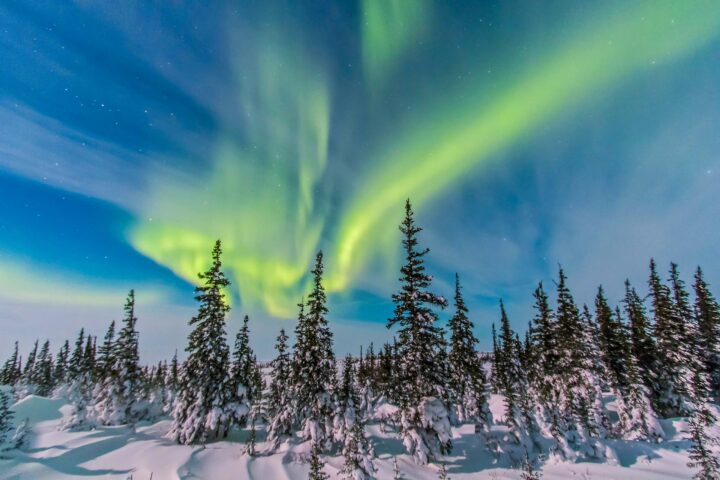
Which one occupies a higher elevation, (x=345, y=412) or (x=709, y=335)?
(x=709, y=335)

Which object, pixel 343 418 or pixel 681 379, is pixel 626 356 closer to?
pixel 681 379

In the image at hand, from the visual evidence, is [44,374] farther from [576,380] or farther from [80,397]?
[576,380]

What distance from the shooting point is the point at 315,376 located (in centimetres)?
2550

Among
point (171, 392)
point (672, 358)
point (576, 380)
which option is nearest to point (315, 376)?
point (576, 380)

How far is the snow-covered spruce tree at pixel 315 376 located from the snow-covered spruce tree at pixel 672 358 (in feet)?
121

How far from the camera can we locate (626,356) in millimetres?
36062

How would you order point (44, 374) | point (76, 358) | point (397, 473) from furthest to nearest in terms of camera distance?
point (44, 374), point (76, 358), point (397, 473)

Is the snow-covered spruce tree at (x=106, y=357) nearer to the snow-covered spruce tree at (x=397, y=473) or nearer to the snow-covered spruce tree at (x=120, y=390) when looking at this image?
the snow-covered spruce tree at (x=120, y=390)

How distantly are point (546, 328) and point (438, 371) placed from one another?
1657 centimetres

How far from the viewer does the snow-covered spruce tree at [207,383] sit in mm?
24562

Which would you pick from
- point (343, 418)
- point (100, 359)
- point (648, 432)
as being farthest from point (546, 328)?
point (100, 359)

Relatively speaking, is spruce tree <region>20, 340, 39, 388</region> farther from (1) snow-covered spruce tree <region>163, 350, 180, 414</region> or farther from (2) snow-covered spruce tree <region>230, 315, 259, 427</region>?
(2) snow-covered spruce tree <region>230, 315, 259, 427</region>

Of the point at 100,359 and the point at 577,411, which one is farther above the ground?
the point at 100,359

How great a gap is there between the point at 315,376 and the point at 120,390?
69.4ft
